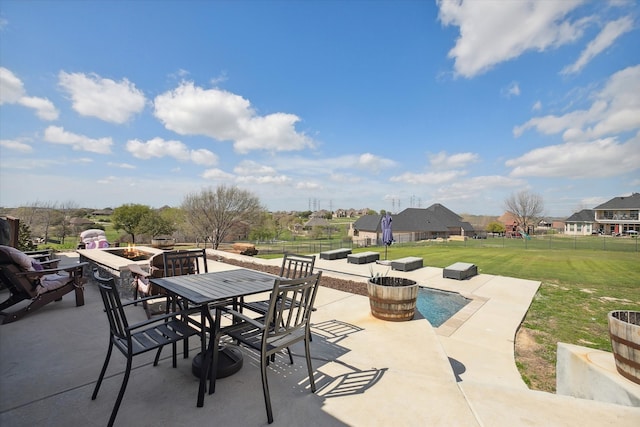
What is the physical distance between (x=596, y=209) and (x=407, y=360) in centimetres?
6569

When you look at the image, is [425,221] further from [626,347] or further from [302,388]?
[302,388]

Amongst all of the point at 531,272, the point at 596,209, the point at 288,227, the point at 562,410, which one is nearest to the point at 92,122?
the point at 562,410

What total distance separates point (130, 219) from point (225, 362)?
33.5 meters

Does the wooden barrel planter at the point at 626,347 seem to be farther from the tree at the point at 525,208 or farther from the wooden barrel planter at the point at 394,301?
the tree at the point at 525,208

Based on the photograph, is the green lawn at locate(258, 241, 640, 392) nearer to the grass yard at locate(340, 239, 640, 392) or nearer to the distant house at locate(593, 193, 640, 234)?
the grass yard at locate(340, 239, 640, 392)

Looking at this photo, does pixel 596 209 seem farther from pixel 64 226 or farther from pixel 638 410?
pixel 64 226

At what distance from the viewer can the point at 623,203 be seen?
43.5 metres

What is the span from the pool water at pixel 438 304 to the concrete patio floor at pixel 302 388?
2.35 meters

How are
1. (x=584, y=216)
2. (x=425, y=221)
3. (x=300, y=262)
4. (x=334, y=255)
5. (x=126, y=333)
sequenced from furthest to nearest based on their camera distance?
1. (x=584, y=216)
2. (x=425, y=221)
3. (x=334, y=255)
4. (x=300, y=262)
5. (x=126, y=333)

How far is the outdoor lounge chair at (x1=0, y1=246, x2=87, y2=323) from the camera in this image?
385 cm

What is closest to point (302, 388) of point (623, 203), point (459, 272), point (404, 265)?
point (459, 272)

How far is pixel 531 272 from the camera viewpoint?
11750mm

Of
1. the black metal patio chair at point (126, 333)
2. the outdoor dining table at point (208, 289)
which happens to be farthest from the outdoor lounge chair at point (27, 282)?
the black metal patio chair at point (126, 333)

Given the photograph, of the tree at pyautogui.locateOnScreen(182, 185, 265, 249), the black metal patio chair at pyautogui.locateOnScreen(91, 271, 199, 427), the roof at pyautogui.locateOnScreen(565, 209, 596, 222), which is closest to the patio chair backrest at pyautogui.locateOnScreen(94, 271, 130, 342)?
the black metal patio chair at pyautogui.locateOnScreen(91, 271, 199, 427)
